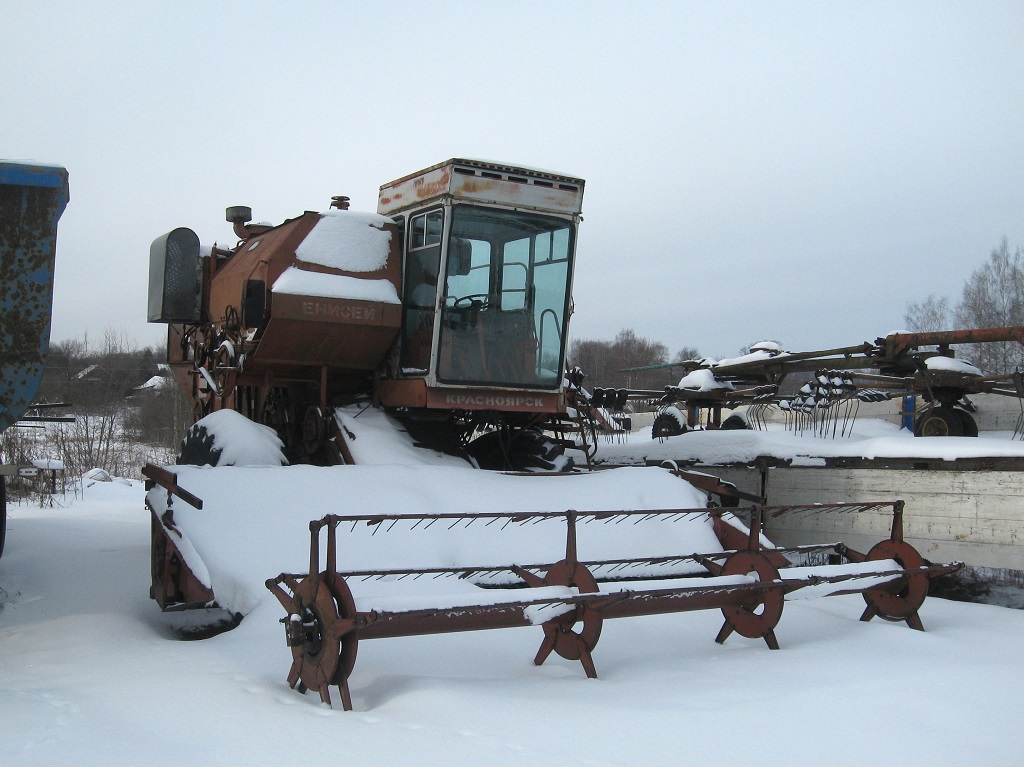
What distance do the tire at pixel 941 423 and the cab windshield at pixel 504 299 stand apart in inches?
189

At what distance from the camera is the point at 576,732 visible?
381 centimetres

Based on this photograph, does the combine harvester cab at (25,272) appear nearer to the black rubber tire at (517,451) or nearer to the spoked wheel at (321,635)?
the spoked wheel at (321,635)

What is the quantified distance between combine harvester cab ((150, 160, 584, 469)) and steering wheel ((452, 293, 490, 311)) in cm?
1

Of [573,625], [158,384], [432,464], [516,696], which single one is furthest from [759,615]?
[158,384]

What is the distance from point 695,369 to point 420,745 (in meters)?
11.2

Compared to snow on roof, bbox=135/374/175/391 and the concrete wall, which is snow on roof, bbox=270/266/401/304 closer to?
the concrete wall

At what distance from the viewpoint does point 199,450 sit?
288 inches

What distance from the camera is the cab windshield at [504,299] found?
7641 millimetres

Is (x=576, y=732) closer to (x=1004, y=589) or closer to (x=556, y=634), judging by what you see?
(x=556, y=634)

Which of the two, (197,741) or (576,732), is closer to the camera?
(197,741)

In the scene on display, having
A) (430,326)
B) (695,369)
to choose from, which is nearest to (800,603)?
(430,326)

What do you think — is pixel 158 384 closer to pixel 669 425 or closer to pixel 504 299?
pixel 669 425

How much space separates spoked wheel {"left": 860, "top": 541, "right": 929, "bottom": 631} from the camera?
604cm

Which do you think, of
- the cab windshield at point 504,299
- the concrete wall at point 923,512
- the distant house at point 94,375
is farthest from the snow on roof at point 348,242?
the distant house at point 94,375
